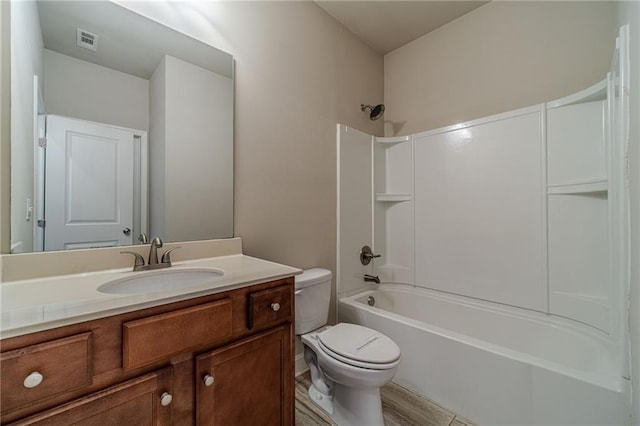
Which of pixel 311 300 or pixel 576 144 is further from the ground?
pixel 576 144

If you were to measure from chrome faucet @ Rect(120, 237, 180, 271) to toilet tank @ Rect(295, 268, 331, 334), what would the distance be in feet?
2.23

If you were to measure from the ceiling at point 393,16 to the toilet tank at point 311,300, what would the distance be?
6.43 ft

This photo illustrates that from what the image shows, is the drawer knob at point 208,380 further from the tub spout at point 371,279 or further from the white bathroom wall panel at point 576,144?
the white bathroom wall panel at point 576,144

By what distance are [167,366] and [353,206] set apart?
1702 millimetres

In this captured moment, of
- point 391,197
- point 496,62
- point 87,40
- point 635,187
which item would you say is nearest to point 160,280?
point 87,40

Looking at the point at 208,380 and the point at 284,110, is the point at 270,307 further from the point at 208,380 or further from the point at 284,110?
the point at 284,110

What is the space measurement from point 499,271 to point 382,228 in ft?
3.13

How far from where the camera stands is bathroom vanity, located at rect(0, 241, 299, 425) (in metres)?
0.60

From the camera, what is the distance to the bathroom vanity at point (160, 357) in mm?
599

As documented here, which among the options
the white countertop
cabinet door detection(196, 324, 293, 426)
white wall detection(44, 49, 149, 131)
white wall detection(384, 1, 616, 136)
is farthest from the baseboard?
white wall detection(384, 1, 616, 136)

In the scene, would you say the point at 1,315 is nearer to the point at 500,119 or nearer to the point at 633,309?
the point at 633,309

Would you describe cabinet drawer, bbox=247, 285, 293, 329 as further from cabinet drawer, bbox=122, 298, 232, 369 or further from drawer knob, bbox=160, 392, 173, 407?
drawer knob, bbox=160, 392, 173, 407

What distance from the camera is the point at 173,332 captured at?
783 millimetres

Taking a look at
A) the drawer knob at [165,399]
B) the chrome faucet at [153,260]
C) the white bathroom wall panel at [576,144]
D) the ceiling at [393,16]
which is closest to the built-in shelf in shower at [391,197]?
the white bathroom wall panel at [576,144]
